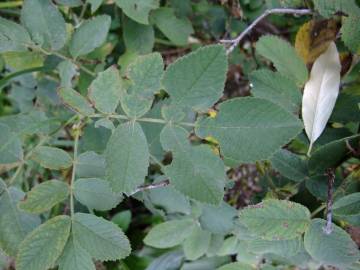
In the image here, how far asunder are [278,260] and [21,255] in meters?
0.51

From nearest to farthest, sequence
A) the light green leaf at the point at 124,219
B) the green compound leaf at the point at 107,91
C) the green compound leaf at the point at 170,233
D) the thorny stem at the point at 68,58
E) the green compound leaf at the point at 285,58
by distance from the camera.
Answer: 1. the green compound leaf at the point at 107,91
2. the green compound leaf at the point at 285,58
3. the thorny stem at the point at 68,58
4. the green compound leaf at the point at 170,233
5. the light green leaf at the point at 124,219

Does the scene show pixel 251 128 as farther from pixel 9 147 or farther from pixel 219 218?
pixel 9 147

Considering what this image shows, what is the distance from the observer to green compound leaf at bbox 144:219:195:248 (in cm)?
116

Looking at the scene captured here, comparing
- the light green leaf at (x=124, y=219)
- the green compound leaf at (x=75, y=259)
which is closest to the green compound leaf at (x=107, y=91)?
the green compound leaf at (x=75, y=259)

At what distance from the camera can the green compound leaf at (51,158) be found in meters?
0.88

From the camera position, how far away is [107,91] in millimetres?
807

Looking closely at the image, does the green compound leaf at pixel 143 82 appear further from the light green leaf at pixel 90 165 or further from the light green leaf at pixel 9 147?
the light green leaf at pixel 9 147

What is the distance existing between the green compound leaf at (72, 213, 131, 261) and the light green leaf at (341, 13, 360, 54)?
1.73 feet

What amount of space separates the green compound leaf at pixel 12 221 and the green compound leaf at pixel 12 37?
0.92ft

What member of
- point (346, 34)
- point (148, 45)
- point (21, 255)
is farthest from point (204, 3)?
point (21, 255)

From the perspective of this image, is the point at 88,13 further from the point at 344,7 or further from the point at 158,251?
the point at 158,251

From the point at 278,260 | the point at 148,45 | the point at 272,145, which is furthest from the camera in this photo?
the point at 148,45

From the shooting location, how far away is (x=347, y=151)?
86cm

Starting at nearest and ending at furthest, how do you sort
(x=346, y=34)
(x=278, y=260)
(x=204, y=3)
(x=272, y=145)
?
1. (x=272, y=145)
2. (x=346, y=34)
3. (x=278, y=260)
4. (x=204, y=3)
